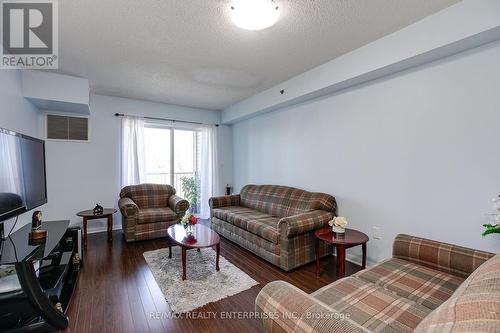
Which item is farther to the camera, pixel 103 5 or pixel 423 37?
pixel 423 37

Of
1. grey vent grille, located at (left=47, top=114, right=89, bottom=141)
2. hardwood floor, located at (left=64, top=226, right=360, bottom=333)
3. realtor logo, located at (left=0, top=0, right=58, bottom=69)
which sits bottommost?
hardwood floor, located at (left=64, top=226, right=360, bottom=333)

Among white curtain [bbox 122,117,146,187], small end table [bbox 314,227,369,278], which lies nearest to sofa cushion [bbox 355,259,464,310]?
small end table [bbox 314,227,369,278]

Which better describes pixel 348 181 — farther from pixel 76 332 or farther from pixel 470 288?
pixel 76 332

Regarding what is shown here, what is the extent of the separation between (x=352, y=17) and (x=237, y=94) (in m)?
2.47

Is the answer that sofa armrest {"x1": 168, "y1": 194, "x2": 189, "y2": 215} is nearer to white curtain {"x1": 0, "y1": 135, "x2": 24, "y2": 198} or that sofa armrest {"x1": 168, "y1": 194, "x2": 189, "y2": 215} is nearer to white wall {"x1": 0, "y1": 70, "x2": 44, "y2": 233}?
white wall {"x1": 0, "y1": 70, "x2": 44, "y2": 233}

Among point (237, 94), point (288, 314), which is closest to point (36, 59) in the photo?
point (237, 94)

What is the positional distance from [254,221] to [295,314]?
2.21m

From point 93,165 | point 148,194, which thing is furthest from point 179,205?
point 93,165

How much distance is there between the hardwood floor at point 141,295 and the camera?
1780mm

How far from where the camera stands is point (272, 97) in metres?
3.89

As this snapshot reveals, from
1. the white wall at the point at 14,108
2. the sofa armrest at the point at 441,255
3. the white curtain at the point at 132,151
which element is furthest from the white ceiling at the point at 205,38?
the sofa armrest at the point at 441,255

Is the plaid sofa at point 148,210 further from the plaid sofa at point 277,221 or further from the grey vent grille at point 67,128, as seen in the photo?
the grey vent grille at point 67,128

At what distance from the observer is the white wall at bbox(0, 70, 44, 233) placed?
237 cm

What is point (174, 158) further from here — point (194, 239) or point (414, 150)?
point (414, 150)
